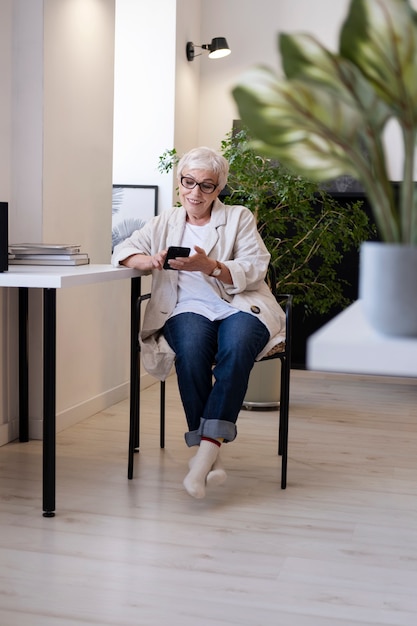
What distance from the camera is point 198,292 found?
2.91 m

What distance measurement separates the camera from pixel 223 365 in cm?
270

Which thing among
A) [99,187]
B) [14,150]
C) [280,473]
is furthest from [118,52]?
[280,473]

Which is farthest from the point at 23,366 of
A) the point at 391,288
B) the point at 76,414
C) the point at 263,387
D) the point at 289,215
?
the point at 391,288

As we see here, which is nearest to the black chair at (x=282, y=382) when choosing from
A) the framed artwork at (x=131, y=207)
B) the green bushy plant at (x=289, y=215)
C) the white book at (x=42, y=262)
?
the white book at (x=42, y=262)

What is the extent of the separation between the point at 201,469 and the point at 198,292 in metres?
0.64

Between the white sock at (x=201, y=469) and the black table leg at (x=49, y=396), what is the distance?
0.39 m

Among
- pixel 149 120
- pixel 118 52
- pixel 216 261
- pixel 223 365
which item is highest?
pixel 118 52

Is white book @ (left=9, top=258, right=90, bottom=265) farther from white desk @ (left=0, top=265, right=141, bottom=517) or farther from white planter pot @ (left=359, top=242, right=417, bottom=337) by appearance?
white planter pot @ (left=359, top=242, right=417, bottom=337)

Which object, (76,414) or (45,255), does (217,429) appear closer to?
(45,255)

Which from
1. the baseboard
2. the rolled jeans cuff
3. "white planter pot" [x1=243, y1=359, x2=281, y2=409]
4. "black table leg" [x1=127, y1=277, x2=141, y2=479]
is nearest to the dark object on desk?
"black table leg" [x1=127, y1=277, x2=141, y2=479]

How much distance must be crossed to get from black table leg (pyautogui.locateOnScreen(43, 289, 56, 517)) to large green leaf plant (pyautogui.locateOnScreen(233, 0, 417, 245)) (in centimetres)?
173

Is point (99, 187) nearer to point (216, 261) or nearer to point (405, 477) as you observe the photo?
point (216, 261)

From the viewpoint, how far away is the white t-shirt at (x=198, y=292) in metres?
2.87

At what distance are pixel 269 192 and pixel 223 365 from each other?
1369 mm
